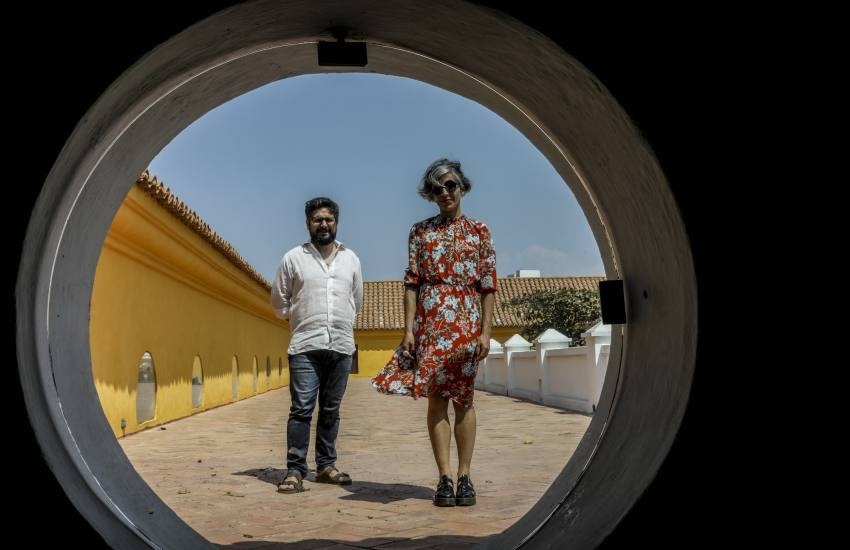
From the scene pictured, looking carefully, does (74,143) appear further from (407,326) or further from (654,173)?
(407,326)

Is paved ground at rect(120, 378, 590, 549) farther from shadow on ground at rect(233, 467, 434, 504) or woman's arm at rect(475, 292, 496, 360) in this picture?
woman's arm at rect(475, 292, 496, 360)

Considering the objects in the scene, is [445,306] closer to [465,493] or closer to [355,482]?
[465,493]

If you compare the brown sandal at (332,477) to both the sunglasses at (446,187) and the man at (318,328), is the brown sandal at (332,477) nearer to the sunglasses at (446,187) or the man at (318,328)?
the man at (318,328)

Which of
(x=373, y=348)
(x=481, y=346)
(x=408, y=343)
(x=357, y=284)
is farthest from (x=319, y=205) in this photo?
(x=373, y=348)

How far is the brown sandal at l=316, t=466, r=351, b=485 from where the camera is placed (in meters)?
5.70

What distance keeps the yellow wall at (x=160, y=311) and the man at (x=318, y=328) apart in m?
2.70

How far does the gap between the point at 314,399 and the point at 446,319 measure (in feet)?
5.01

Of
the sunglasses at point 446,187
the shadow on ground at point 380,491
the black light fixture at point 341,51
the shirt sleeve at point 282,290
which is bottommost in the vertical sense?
the shadow on ground at point 380,491

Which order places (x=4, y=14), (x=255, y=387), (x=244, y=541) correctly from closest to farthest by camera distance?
(x=4, y=14), (x=244, y=541), (x=255, y=387)

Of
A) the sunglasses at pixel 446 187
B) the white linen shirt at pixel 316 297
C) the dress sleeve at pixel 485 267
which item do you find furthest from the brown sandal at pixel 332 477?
the sunglasses at pixel 446 187

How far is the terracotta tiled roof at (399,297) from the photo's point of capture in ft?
138

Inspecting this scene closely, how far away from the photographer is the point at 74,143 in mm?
2119

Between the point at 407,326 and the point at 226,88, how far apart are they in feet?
5.88

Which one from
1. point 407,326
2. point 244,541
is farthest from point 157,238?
point 244,541
